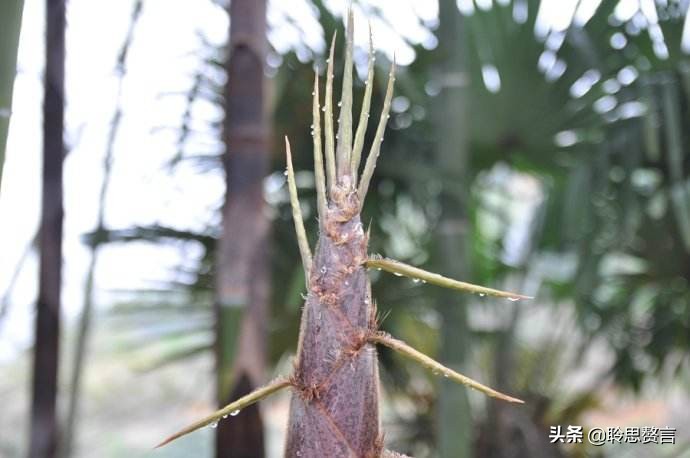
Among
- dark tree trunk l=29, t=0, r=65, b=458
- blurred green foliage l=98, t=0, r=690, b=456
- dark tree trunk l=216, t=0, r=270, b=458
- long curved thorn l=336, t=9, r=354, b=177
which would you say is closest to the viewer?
long curved thorn l=336, t=9, r=354, b=177

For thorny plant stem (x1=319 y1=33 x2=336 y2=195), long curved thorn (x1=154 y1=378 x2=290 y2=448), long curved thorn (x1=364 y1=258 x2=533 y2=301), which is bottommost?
long curved thorn (x1=154 y1=378 x2=290 y2=448)

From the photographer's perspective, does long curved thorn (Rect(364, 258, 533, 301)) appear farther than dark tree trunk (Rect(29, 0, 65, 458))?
No

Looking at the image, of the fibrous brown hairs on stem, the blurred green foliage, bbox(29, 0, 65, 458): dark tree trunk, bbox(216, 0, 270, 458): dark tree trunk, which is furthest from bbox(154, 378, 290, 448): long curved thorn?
the blurred green foliage

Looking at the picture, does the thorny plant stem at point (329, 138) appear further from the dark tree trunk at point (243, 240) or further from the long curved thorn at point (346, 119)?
the dark tree trunk at point (243, 240)

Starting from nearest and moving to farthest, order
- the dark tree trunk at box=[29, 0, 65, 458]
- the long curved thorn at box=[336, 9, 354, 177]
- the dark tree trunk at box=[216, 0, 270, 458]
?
the long curved thorn at box=[336, 9, 354, 177]
the dark tree trunk at box=[216, 0, 270, 458]
the dark tree trunk at box=[29, 0, 65, 458]

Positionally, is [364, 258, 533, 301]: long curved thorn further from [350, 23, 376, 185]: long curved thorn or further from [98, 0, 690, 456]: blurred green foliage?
[98, 0, 690, 456]: blurred green foliage

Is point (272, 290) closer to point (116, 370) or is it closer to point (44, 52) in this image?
point (44, 52)

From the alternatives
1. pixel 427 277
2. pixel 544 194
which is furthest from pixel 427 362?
pixel 544 194
